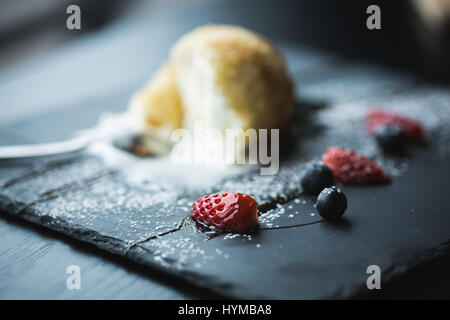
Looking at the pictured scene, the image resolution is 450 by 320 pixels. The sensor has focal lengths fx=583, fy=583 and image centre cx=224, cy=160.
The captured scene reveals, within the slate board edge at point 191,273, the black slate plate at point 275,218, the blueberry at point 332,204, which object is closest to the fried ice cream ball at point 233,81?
the black slate plate at point 275,218

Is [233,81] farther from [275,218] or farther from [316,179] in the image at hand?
[275,218]

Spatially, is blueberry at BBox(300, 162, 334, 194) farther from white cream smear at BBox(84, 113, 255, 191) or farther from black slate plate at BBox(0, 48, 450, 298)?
white cream smear at BBox(84, 113, 255, 191)

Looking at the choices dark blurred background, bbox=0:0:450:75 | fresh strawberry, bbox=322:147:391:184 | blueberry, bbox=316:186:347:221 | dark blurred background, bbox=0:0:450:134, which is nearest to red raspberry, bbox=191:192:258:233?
blueberry, bbox=316:186:347:221

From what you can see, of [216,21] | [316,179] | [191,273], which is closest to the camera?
[191,273]

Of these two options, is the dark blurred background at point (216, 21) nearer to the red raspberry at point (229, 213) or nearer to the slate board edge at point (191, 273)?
the slate board edge at point (191, 273)

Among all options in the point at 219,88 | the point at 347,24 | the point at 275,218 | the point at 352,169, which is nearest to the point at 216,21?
the point at 347,24
